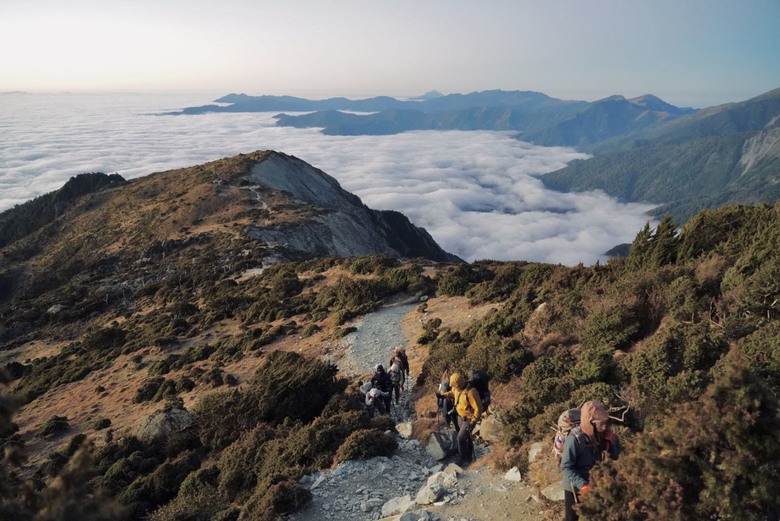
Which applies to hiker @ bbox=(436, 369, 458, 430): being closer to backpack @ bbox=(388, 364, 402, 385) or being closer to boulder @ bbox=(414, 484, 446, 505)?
boulder @ bbox=(414, 484, 446, 505)

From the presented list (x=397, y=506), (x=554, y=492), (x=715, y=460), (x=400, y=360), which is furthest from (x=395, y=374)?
(x=715, y=460)

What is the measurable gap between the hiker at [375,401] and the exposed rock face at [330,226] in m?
33.4

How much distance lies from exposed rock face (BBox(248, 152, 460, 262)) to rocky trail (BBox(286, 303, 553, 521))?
36.6 m

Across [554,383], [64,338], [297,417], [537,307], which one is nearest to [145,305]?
[64,338]

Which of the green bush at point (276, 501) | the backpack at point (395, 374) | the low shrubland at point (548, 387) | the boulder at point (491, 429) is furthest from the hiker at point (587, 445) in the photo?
the backpack at point (395, 374)

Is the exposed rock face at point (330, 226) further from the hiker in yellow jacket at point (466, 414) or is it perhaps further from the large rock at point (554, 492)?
the large rock at point (554, 492)

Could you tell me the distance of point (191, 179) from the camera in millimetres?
65375

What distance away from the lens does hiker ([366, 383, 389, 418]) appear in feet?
40.3

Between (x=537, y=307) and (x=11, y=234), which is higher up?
(x=537, y=307)

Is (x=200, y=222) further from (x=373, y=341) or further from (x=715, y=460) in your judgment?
(x=715, y=460)

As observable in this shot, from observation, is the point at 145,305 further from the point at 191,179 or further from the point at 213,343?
the point at 191,179

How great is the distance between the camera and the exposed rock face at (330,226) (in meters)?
46.9

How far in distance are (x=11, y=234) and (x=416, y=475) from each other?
91806 millimetres

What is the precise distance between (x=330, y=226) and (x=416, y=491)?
44.4 meters
